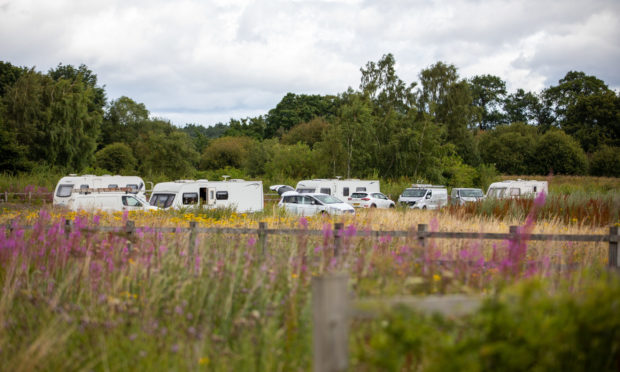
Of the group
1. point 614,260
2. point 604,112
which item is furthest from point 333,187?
point 604,112

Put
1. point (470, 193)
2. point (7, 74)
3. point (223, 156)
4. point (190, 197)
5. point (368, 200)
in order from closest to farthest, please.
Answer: point (190, 197) → point (368, 200) → point (470, 193) → point (7, 74) → point (223, 156)

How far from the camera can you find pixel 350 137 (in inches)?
1614

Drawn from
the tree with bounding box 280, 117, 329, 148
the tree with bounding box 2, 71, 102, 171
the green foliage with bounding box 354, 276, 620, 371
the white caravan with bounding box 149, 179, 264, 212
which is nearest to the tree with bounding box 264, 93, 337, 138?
the tree with bounding box 280, 117, 329, 148

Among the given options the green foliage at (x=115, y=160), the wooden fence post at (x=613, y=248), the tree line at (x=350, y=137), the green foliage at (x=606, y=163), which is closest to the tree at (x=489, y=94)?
the tree line at (x=350, y=137)

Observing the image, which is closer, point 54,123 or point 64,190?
point 64,190

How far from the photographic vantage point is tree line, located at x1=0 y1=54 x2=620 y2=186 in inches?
1646

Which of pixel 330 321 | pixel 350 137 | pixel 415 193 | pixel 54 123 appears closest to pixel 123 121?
pixel 54 123

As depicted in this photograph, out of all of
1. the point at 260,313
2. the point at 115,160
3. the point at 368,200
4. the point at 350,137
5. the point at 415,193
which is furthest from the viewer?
the point at 115,160

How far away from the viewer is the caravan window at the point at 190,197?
71.7 feet

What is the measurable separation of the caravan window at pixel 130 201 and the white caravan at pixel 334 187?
36.8 ft

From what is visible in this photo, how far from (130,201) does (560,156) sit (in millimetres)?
48573

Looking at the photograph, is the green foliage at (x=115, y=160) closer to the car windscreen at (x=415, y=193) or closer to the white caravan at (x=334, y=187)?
the white caravan at (x=334, y=187)

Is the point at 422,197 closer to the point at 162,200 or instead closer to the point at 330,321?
the point at 162,200

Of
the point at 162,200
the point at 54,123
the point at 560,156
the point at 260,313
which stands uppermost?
the point at 54,123
